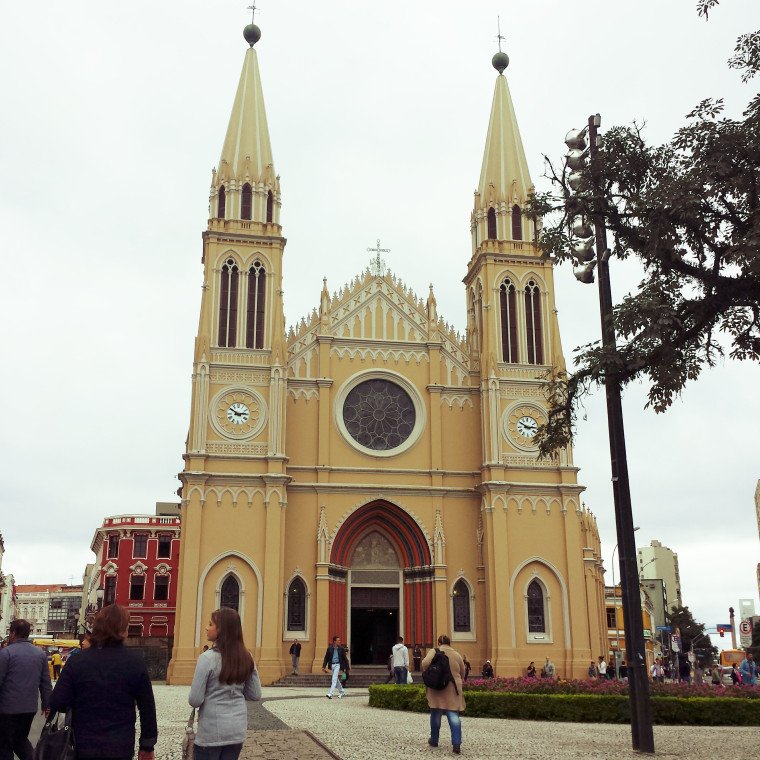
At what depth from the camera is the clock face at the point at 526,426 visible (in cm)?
3709

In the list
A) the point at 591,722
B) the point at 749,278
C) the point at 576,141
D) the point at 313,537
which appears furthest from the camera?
the point at 313,537

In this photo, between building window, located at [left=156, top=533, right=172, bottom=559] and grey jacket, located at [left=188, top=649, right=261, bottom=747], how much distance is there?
5925cm

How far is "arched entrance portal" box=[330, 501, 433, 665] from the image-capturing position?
35.4 meters

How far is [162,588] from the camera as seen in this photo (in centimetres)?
6244

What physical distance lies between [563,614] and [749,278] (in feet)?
85.6

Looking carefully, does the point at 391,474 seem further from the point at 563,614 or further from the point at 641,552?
the point at 641,552

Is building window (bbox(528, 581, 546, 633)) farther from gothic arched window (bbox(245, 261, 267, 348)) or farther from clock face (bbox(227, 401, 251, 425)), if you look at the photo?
gothic arched window (bbox(245, 261, 267, 348))

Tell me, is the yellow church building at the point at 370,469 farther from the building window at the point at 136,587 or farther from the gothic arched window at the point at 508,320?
the building window at the point at 136,587

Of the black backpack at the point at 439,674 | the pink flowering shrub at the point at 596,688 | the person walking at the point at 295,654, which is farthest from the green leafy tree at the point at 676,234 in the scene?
the person walking at the point at 295,654

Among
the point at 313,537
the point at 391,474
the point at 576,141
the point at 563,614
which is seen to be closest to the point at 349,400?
the point at 391,474

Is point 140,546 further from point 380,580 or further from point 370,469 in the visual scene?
point 370,469

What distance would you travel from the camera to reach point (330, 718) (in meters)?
17.4

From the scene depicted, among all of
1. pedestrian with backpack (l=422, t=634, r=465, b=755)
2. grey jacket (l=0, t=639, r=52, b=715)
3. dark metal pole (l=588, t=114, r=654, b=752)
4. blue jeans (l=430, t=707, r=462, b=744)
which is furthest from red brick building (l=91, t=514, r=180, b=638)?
grey jacket (l=0, t=639, r=52, b=715)

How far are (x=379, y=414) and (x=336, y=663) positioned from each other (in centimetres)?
1474
